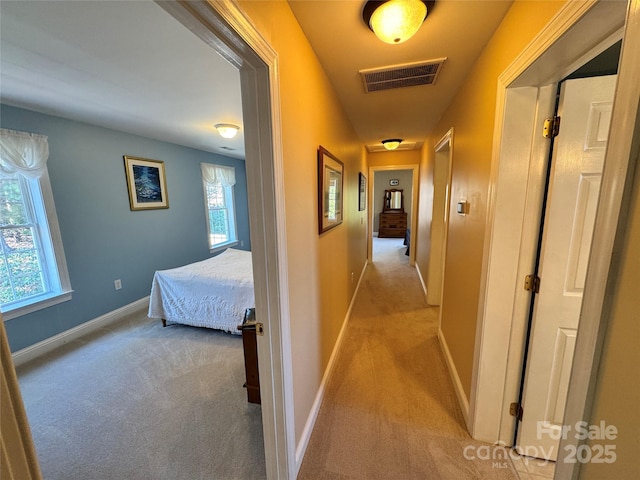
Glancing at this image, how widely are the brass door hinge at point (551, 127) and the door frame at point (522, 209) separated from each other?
5cm

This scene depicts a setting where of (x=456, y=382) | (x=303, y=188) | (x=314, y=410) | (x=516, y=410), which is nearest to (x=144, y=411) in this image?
(x=314, y=410)

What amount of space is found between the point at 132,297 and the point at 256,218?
3386 millimetres

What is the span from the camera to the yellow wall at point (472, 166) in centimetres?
113

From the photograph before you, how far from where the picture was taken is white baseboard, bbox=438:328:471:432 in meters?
1.65

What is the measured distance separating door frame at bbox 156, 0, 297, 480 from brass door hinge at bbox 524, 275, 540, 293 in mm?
1232

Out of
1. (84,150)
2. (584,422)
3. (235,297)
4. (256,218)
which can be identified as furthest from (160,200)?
(584,422)

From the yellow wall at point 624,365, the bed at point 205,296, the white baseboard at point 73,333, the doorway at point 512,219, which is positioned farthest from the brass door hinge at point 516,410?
the white baseboard at point 73,333

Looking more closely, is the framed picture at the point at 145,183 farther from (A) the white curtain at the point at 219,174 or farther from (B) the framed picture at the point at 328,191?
(B) the framed picture at the point at 328,191

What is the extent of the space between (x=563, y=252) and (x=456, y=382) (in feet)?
4.02

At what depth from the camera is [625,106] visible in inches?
23.1

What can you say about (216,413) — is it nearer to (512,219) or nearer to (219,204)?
(512,219)

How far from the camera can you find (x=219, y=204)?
5.08 meters

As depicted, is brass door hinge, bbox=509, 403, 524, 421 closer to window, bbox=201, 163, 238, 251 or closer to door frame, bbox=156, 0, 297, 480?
door frame, bbox=156, 0, 297, 480

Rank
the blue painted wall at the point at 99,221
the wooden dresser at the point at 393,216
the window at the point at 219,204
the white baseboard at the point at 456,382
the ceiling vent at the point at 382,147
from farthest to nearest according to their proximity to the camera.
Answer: the wooden dresser at the point at 393,216 → the window at the point at 219,204 → the ceiling vent at the point at 382,147 → the blue painted wall at the point at 99,221 → the white baseboard at the point at 456,382
